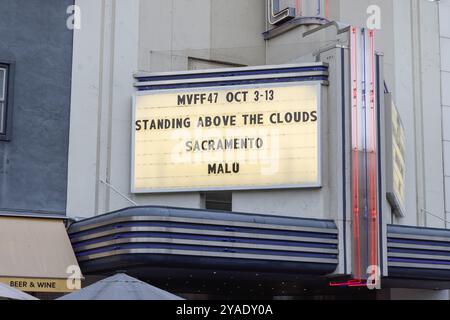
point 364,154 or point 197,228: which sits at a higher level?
point 364,154

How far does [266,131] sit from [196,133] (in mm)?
1412

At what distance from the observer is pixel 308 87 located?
776 inches

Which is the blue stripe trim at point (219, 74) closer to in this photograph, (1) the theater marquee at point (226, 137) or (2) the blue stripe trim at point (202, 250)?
(1) the theater marquee at point (226, 137)

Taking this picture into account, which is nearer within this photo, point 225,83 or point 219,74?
point 225,83

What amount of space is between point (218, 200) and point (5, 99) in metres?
4.94

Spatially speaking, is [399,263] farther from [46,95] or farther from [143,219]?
[46,95]

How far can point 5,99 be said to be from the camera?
19.6m

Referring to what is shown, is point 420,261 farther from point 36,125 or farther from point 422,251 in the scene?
point 36,125

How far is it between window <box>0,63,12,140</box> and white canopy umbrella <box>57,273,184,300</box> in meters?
6.49

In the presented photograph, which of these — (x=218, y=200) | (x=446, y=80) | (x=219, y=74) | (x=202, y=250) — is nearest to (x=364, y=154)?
(x=219, y=74)

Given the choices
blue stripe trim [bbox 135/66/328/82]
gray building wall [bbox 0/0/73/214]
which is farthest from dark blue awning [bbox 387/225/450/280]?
gray building wall [bbox 0/0/73/214]

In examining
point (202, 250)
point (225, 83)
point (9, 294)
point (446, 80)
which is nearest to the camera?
point (9, 294)

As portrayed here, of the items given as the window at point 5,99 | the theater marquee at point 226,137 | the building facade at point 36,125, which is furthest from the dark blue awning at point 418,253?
the window at point 5,99
